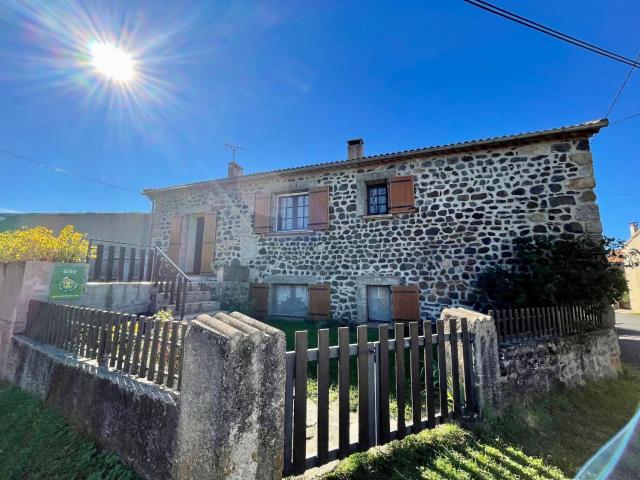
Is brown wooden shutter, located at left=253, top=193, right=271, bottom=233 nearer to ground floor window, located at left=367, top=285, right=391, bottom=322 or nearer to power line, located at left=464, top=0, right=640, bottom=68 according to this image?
ground floor window, located at left=367, top=285, right=391, bottom=322

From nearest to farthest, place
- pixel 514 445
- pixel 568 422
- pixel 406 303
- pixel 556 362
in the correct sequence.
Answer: pixel 514 445, pixel 568 422, pixel 556 362, pixel 406 303

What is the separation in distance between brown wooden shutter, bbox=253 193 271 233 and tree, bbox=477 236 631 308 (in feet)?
19.3

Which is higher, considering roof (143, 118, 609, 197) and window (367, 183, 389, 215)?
roof (143, 118, 609, 197)

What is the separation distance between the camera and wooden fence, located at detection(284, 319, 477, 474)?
7.83ft

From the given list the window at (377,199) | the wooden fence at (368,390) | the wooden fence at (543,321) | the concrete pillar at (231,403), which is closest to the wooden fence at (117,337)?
the concrete pillar at (231,403)

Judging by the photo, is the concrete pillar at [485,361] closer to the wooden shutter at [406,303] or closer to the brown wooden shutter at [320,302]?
the wooden shutter at [406,303]

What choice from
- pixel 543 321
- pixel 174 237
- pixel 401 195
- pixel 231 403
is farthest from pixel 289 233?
pixel 231 403

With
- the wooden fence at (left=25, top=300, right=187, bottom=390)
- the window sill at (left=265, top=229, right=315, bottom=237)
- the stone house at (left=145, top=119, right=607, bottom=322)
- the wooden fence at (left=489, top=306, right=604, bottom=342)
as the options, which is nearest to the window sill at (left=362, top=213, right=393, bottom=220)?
the stone house at (left=145, top=119, right=607, bottom=322)

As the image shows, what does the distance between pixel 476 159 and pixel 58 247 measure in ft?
28.2

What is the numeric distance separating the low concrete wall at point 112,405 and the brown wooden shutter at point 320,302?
542cm

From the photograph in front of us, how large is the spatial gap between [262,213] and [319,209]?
6.12ft

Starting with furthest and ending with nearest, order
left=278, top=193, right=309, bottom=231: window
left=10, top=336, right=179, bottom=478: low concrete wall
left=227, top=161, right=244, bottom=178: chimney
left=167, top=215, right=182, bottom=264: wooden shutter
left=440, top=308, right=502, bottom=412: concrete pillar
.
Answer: left=227, top=161, right=244, bottom=178: chimney, left=167, top=215, right=182, bottom=264: wooden shutter, left=278, top=193, right=309, bottom=231: window, left=440, top=308, right=502, bottom=412: concrete pillar, left=10, top=336, right=179, bottom=478: low concrete wall

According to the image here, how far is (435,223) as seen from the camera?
24.5 ft

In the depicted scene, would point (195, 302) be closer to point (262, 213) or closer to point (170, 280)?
point (170, 280)
